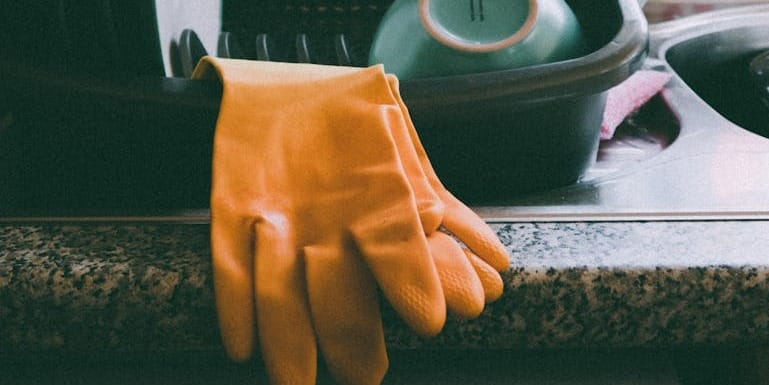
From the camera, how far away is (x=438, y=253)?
1.39 feet

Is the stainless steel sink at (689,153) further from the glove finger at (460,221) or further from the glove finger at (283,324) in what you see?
the glove finger at (283,324)

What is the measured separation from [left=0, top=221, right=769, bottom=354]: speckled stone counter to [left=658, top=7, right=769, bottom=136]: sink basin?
562mm

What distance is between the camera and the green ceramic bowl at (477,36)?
1.81 ft

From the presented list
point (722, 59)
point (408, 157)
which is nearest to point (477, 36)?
point (408, 157)

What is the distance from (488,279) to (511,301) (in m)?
0.03

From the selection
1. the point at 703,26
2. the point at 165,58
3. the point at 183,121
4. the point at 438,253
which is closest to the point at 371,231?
the point at 438,253

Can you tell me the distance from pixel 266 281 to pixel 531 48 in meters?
0.29

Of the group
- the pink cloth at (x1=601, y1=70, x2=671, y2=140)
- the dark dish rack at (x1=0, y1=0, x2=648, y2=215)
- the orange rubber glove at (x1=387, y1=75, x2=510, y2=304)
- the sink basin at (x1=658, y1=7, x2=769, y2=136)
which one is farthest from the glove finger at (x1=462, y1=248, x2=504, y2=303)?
the sink basin at (x1=658, y1=7, x2=769, y2=136)

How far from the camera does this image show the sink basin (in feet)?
3.18

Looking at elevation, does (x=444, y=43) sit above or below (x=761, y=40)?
above

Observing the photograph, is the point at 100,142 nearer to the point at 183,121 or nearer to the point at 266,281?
the point at 183,121

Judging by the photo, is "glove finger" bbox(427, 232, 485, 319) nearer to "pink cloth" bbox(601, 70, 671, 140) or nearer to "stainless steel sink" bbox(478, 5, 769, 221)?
"stainless steel sink" bbox(478, 5, 769, 221)

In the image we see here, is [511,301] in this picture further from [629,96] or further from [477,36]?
[629,96]

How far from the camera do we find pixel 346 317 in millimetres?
404
